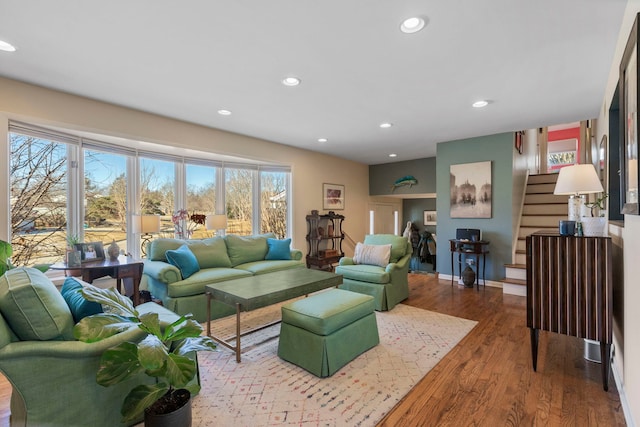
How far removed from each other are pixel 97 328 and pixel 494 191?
519 centimetres

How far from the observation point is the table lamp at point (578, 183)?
230cm

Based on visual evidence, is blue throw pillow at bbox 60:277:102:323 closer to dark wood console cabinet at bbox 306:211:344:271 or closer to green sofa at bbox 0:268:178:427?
green sofa at bbox 0:268:178:427

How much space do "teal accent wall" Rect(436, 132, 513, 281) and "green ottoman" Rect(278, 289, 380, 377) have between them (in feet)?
10.4

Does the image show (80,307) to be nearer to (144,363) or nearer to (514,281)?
(144,363)

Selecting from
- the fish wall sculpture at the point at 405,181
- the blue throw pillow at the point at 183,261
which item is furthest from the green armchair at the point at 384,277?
the fish wall sculpture at the point at 405,181

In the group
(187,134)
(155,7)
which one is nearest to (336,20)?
(155,7)

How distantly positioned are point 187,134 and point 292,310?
2931 millimetres

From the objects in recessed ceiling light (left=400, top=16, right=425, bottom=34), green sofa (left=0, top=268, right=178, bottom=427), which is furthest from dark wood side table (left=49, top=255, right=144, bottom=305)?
recessed ceiling light (left=400, top=16, right=425, bottom=34)

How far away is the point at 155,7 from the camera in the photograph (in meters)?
1.74

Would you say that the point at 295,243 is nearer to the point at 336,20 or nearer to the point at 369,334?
the point at 369,334

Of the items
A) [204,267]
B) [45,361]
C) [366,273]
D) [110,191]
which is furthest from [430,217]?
[45,361]

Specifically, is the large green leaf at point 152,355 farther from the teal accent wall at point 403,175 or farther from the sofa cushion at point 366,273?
the teal accent wall at point 403,175

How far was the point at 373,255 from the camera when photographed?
4004 mm

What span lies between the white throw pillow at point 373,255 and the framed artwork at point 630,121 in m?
2.44
